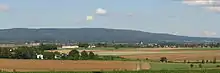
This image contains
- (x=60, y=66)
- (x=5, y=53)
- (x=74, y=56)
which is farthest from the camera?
(x=5, y=53)

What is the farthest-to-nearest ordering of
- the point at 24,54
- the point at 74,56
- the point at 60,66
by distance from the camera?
the point at 24,54 → the point at 74,56 → the point at 60,66

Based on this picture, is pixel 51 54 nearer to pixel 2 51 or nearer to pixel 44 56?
pixel 44 56

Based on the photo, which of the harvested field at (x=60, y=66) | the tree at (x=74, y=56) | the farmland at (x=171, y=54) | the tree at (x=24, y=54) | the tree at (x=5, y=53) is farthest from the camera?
the tree at (x=5, y=53)

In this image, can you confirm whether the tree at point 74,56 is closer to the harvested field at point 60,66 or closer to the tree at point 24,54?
the tree at point 24,54

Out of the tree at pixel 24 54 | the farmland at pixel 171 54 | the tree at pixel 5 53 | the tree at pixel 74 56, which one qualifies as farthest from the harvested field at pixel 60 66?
the tree at pixel 5 53

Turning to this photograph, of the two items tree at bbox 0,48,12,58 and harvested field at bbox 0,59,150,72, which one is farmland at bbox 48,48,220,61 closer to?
tree at bbox 0,48,12,58

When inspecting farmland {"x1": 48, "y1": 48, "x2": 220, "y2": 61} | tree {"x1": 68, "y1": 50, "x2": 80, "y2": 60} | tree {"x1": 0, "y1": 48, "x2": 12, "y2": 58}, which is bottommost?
farmland {"x1": 48, "y1": 48, "x2": 220, "y2": 61}

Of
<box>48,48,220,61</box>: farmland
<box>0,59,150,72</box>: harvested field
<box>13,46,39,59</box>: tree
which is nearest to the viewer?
<box>0,59,150,72</box>: harvested field

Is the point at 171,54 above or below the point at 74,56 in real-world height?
below

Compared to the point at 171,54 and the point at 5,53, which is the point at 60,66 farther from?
the point at 171,54

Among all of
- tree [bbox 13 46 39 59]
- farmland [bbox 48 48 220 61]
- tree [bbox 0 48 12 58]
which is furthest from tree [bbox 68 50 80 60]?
tree [bbox 0 48 12 58]

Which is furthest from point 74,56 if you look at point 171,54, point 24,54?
point 171,54

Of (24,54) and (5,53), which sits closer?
(24,54)

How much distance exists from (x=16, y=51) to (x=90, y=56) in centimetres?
1602
